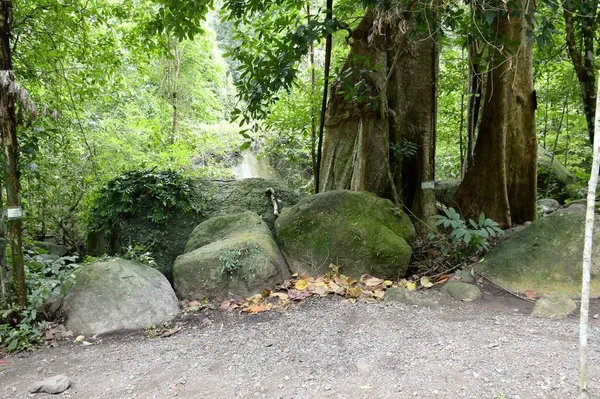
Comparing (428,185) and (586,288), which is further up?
(428,185)

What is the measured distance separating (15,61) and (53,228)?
4.20 meters

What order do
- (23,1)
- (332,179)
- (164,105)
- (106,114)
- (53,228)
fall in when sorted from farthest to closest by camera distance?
(164,105)
(106,114)
(53,228)
(332,179)
(23,1)

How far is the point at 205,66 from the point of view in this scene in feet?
41.5

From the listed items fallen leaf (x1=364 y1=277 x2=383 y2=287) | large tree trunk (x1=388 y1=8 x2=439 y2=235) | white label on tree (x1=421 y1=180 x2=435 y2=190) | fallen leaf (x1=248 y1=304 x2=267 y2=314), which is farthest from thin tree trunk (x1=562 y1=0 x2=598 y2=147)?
fallen leaf (x1=248 y1=304 x2=267 y2=314)

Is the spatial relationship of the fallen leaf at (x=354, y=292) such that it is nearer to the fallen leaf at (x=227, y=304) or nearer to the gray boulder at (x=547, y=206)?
the fallen leaf at (x=227, y=304)

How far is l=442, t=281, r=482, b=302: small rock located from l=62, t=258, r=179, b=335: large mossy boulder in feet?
8.96

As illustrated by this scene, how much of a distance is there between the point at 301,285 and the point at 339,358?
1.61 meters

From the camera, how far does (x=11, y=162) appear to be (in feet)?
11.5

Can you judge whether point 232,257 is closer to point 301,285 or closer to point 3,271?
point 301,285

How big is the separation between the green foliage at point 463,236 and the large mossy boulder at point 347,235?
18.9 inches

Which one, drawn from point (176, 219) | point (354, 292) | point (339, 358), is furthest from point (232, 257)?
point (176, 219)

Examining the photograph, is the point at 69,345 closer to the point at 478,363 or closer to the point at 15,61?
the point at 478,363

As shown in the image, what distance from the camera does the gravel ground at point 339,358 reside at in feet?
7.73

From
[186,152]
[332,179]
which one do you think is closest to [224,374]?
[332,179]
